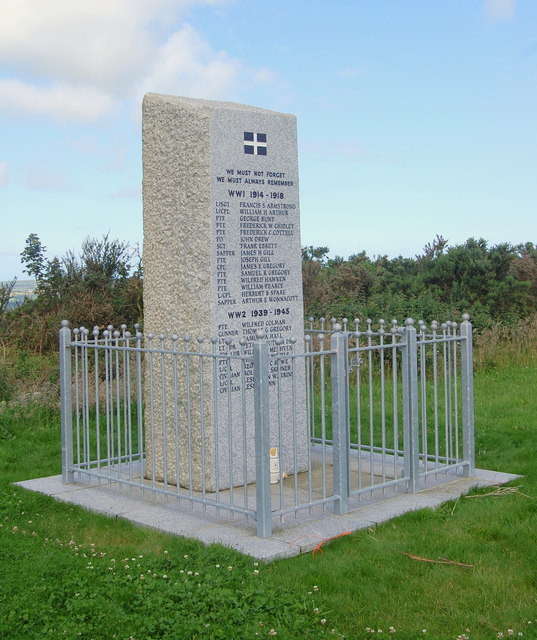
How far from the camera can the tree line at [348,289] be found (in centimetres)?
1461

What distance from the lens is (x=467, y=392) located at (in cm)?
641

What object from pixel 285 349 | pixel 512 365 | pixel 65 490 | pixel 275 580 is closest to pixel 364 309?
pixel 512 365

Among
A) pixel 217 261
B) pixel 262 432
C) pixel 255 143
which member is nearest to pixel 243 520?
pixel 262 432

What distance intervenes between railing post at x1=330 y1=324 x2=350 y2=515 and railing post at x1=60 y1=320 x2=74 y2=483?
7.81ft

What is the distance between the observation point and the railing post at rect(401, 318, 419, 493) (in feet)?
19.2

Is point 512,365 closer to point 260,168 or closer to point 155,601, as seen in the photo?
point 260,168

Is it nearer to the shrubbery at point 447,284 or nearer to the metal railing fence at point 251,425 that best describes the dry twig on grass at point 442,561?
the metal railing fence at point 251,425

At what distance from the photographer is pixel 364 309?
587 inches

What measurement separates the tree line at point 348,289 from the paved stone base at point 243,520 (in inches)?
320

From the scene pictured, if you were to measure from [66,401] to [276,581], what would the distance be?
2.94m

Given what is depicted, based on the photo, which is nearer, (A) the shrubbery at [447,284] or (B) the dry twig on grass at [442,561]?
(B) the dry twig on grass at [442,561]

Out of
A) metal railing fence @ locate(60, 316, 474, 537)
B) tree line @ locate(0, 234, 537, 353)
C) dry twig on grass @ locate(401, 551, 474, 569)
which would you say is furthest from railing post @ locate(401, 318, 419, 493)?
tree line @ locate(0, 234, 537, 353)

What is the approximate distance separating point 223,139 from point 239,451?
8.08 ft

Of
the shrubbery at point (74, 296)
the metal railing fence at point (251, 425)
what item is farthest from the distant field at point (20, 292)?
the metal railing fence at point (251, 425)
